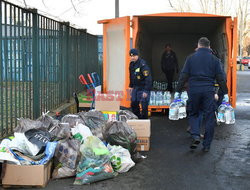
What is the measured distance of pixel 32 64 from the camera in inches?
264

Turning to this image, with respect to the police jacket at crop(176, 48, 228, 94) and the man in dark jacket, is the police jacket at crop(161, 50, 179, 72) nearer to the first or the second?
the man in dark jacket

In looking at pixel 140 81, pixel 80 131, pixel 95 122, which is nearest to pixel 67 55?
pixel 140 81

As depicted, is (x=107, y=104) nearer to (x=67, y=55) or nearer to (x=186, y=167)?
(x=186, y=167)

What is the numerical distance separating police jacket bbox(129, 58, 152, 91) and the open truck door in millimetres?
1662

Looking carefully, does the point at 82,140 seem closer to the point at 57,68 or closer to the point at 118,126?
the point at 118,126

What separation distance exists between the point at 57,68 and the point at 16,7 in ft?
9.27

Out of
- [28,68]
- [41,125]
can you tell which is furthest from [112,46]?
[41,125]

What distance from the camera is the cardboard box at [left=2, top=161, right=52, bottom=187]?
424cm

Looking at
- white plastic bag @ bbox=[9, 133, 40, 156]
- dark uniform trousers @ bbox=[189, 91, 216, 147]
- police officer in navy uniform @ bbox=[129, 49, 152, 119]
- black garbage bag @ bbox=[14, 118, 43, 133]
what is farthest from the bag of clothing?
police officer in navy uniform @ bbox=[129, 49, 152, 119]

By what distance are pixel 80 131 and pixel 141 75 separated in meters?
2.49

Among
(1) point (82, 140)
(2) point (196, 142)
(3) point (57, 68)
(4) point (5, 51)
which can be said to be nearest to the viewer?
(1) point (82, 140)

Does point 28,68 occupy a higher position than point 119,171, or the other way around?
point 28,68

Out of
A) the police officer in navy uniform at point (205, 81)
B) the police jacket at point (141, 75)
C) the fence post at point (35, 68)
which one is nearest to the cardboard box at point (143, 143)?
the police officer in navy uniform at point (205, 81)

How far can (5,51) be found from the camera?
550 cm
